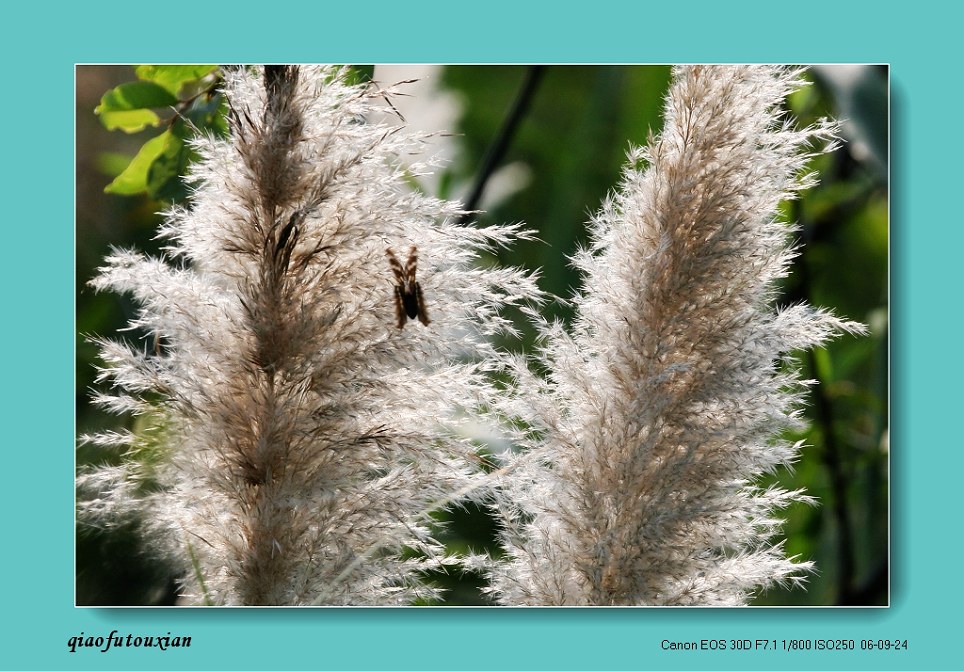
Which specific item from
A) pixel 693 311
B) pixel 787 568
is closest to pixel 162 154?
pixel 693 311

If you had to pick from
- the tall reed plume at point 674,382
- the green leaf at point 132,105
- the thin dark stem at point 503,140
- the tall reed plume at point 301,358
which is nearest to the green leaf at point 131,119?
the green leaf at point 132,105

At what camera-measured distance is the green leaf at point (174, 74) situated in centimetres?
188

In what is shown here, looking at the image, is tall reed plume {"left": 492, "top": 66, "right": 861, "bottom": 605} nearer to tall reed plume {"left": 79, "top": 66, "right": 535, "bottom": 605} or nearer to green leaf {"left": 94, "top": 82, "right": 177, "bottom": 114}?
tall reed plume {"left": 79, "top": 66, "right": 535, "bottom": 605}

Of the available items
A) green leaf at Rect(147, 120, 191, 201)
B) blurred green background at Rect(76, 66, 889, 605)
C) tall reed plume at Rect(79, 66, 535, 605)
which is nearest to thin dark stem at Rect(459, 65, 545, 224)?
blurred green background at Rect(76, 66, 889, 605)

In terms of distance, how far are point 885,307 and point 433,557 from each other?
1.13 metres

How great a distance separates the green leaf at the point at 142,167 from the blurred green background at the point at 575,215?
0.05ft

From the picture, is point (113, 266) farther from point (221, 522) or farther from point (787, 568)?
point (787, 568)

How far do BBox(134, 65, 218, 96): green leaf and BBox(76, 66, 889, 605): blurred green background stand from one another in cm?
2

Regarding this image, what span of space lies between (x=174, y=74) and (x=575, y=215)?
92cm

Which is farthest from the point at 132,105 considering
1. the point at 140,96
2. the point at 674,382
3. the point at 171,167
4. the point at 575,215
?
the point at 674,382

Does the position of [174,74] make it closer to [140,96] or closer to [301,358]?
[140,96]

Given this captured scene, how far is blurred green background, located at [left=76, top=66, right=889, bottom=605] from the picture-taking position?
1.92 m

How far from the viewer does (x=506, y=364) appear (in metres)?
1.78

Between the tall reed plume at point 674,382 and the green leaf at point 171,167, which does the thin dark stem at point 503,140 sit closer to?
the tall reed plume at point 674,382
